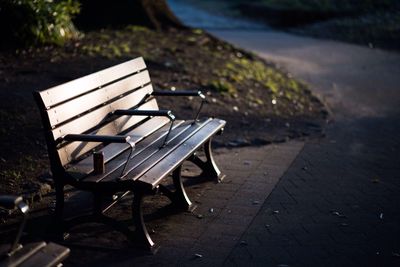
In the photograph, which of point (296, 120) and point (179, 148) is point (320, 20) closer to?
point (296, 120)

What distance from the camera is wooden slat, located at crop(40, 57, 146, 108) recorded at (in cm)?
501

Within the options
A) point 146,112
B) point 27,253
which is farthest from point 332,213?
point 27,253

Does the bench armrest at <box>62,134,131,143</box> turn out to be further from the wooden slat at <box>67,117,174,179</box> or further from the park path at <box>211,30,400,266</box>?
the park path at <box>211,30,400,266</box>

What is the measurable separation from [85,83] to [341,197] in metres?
2.43

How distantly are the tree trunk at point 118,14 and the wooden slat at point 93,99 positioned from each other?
6211mm

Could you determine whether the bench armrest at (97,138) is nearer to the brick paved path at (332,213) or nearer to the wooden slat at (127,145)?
the wooden slat at (127,145)

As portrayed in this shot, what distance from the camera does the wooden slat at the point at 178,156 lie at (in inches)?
194

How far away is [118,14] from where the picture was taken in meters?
12.9

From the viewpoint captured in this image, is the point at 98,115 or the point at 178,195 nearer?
the point at 98,115

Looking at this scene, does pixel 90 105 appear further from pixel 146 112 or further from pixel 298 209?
pixel 298 209

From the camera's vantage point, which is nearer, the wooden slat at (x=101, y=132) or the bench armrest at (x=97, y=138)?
the bench armrest at (x=97, y=138)

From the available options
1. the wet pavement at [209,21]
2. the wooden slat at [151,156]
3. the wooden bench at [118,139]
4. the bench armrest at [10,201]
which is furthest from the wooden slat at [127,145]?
the wet pavement at [209,21]

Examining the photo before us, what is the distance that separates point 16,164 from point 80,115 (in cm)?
129

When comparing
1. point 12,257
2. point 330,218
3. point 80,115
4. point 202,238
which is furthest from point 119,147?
point 12,257
